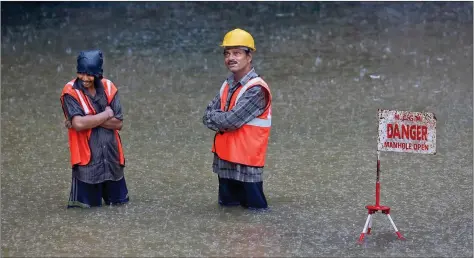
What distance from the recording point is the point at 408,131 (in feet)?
23.8

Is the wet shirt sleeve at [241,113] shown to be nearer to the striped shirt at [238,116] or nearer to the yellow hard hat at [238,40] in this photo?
the striped shirt at [238,116]

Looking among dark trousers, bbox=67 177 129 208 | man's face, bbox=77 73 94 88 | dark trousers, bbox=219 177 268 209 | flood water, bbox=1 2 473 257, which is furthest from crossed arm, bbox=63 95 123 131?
dark trousers, bbox=219 177 268 209

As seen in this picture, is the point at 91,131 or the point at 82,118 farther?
the point at 91,131

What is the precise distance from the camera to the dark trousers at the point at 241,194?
7953mm

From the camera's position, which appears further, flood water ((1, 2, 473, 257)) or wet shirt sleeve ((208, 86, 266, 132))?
wet shirt sleeve ((208, 86, 266, 132))

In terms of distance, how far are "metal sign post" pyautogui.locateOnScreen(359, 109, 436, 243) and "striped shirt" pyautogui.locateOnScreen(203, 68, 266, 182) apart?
1.00 m

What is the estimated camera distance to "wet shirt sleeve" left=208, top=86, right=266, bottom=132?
7.74 m

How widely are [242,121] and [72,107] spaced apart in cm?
126

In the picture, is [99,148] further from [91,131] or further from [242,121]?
[242,121]

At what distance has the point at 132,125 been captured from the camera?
1081 cm

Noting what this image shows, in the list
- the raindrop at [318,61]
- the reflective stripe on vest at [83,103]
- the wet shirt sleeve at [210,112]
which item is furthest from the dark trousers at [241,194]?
the raindrop at [318,61]

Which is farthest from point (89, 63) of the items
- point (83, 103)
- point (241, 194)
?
point (241, 194)

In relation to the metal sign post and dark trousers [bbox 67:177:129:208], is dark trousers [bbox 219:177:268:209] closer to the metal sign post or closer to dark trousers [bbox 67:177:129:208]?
dark trousers [bbox 67:177:129:208]

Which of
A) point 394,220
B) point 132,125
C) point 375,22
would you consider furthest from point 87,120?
point 375,22
